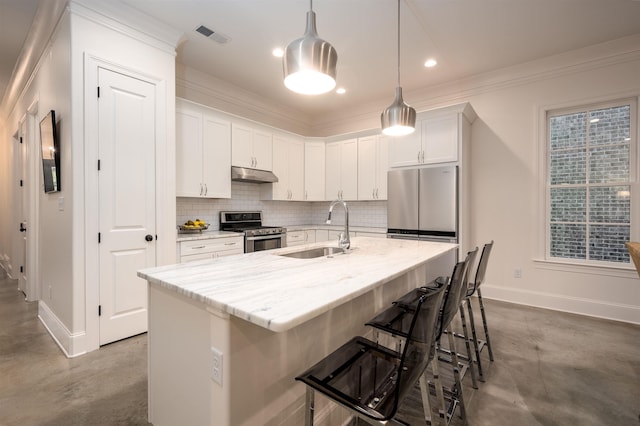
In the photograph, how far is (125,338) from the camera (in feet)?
9.04

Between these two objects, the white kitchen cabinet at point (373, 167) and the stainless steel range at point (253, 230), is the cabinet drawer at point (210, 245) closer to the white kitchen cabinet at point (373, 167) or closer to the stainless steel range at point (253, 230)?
the stainless steel range at point (253, 230)

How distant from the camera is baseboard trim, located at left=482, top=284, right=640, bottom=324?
3.30 m

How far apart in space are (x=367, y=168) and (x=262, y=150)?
1655 millimetres

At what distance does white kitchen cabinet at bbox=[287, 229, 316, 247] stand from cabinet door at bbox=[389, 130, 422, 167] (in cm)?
173

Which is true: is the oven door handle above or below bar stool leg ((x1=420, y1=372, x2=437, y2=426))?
above

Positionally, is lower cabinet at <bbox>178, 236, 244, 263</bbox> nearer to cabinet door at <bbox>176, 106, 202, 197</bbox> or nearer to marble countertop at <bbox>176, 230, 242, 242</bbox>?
marble countertop at <bbox>176, 230, 242, 242</bbox>

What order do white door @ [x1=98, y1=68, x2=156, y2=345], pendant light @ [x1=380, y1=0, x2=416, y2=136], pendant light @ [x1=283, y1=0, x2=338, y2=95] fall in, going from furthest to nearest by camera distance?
white door @ [x1=98, y1=68, x2=156, y2=345] < pendant light @ [x1=380, y1=0, x2=416, y2=136] < pendant light @ [x1=283, y1=0, x2=338, y2=95]

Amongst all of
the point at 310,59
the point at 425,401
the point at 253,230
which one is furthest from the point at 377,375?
the point at 253,230

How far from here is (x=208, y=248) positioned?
352cm

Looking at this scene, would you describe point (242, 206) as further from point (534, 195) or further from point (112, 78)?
point (534, 195)

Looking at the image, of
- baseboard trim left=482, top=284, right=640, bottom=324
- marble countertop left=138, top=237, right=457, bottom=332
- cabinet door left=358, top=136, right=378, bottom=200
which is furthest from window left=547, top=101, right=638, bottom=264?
marble countertop left=138, top=237, right=457, bottom=332

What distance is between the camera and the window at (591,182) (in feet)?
11.1

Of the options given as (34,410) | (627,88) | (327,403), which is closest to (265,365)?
(327,403)

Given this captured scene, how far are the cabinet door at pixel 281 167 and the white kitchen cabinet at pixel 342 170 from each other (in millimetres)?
773
